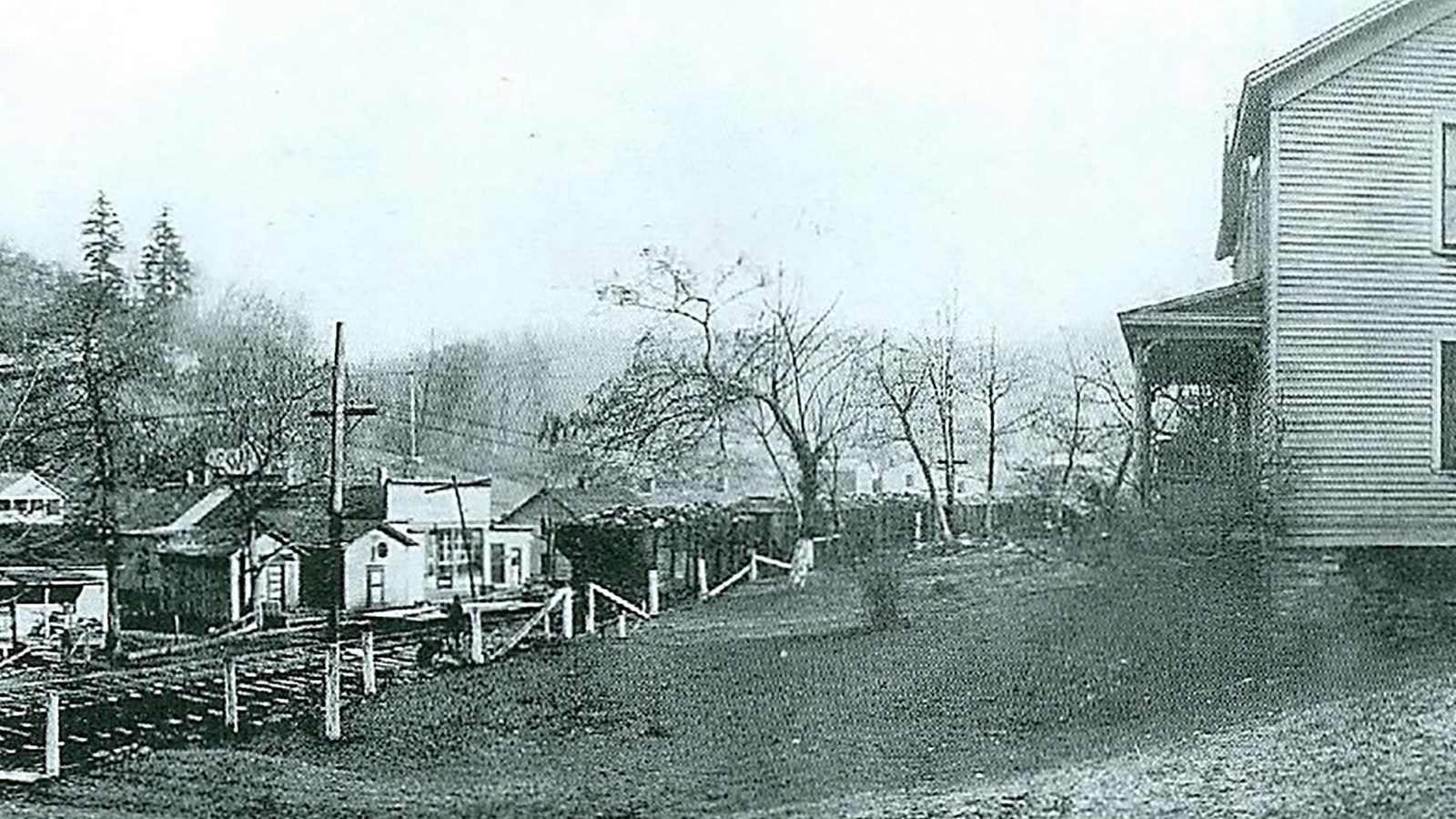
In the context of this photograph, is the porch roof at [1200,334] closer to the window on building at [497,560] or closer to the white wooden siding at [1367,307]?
the white wooden siding at [1367,307]

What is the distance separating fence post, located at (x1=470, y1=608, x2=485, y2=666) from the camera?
2.43 metres

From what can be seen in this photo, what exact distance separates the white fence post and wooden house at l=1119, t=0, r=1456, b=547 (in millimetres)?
1484

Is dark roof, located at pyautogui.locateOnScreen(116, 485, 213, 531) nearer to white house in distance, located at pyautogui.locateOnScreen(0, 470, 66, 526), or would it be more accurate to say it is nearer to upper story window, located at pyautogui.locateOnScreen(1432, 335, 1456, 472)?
white house in distance, located at pyautogui.locateOnScreen(0, 470, 66, 526)

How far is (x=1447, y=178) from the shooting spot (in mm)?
2717

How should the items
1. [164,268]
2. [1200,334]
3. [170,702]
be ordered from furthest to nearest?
[1200,334]
[164,268]
[170,702]

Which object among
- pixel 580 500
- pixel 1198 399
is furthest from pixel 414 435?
pixel 1198 399

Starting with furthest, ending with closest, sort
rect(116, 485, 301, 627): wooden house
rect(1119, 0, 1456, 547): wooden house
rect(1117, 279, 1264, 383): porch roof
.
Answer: rect(1119, 0, 1456, 547): wooden house
rect(1117, 279, 1264, 383): porch roof
rect(116, 485, 301, 627): wooden house

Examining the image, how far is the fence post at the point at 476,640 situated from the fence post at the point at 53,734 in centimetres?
65

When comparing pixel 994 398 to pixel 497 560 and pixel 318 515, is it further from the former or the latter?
pixel 318 515

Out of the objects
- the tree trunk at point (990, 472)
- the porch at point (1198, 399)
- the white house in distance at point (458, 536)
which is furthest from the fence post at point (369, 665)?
the porch at point (1198, 399)

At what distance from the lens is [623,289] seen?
253 cm

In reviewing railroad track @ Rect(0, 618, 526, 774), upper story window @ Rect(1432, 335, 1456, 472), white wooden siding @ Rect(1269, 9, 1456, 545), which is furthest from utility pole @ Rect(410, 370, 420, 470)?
upper story window @ Rect(1432, 335, 1456, 472)

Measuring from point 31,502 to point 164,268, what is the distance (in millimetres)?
435

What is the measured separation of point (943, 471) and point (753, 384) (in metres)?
0.34
